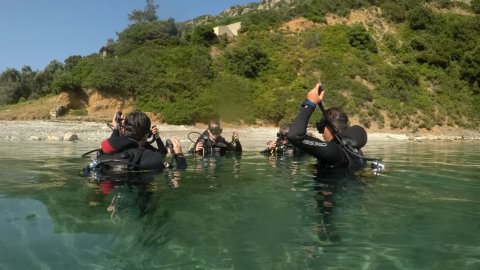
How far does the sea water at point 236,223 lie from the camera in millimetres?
3254

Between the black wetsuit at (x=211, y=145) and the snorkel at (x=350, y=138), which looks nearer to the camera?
the snorkel at (x=350, y=138)

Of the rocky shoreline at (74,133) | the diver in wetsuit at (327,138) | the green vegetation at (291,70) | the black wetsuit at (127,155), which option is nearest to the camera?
the diver in wetsuit at (327,138)

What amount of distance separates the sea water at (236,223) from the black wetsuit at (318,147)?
0.26 metres

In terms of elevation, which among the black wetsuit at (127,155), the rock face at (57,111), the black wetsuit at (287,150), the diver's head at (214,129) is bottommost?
the black wetsuit at (287,150)

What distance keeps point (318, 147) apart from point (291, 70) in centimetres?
3285

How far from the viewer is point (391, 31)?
44.8 metres

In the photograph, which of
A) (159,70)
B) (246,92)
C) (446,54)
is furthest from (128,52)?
(446,54)

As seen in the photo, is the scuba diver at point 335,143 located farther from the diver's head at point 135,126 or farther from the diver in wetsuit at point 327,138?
the diver's head at point 135,126

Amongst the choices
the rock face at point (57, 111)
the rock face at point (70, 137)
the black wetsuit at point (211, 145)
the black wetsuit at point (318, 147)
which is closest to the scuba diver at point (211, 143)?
the black wetsuit at point (211, 145)

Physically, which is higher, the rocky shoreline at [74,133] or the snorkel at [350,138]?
the snorkel at [350,138]

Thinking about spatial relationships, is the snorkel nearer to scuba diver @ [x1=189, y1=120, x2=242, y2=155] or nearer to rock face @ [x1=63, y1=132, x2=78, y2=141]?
scuba diver @ [x1=189, y1=120, x2=242, y2=155]

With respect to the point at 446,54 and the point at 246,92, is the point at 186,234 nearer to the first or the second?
the point at 246,92

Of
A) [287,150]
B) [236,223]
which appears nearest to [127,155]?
[236,223]

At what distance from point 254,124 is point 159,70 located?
9.21 m
